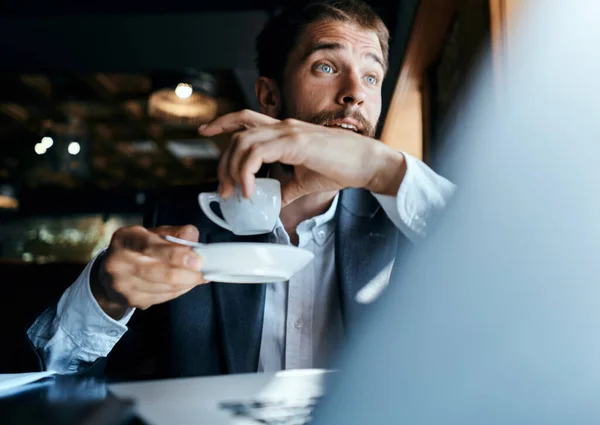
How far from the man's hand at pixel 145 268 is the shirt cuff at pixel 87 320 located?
0.07 metres

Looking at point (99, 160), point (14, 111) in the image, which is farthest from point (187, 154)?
point (14, 111)

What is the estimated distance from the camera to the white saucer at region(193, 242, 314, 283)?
2.28 feet

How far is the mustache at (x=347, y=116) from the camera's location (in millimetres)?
1341

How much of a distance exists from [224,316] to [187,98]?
3577mm

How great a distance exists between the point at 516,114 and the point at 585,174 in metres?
0.56

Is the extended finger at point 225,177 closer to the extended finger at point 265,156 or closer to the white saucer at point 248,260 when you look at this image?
the extended finger at point 265,156

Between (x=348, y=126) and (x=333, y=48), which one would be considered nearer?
(x=348, y=126)

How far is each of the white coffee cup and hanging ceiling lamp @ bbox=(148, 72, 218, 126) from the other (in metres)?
3.65

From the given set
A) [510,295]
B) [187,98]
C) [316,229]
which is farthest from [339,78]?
[187,98]

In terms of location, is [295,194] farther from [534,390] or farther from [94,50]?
[94,50]

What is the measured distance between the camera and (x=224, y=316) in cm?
118

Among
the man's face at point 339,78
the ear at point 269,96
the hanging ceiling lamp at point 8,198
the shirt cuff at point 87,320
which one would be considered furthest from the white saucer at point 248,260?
the hanging ceiling lamp at point 8,198

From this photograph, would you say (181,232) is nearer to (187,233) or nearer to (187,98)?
(187,233)

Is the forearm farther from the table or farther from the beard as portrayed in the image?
the beard
